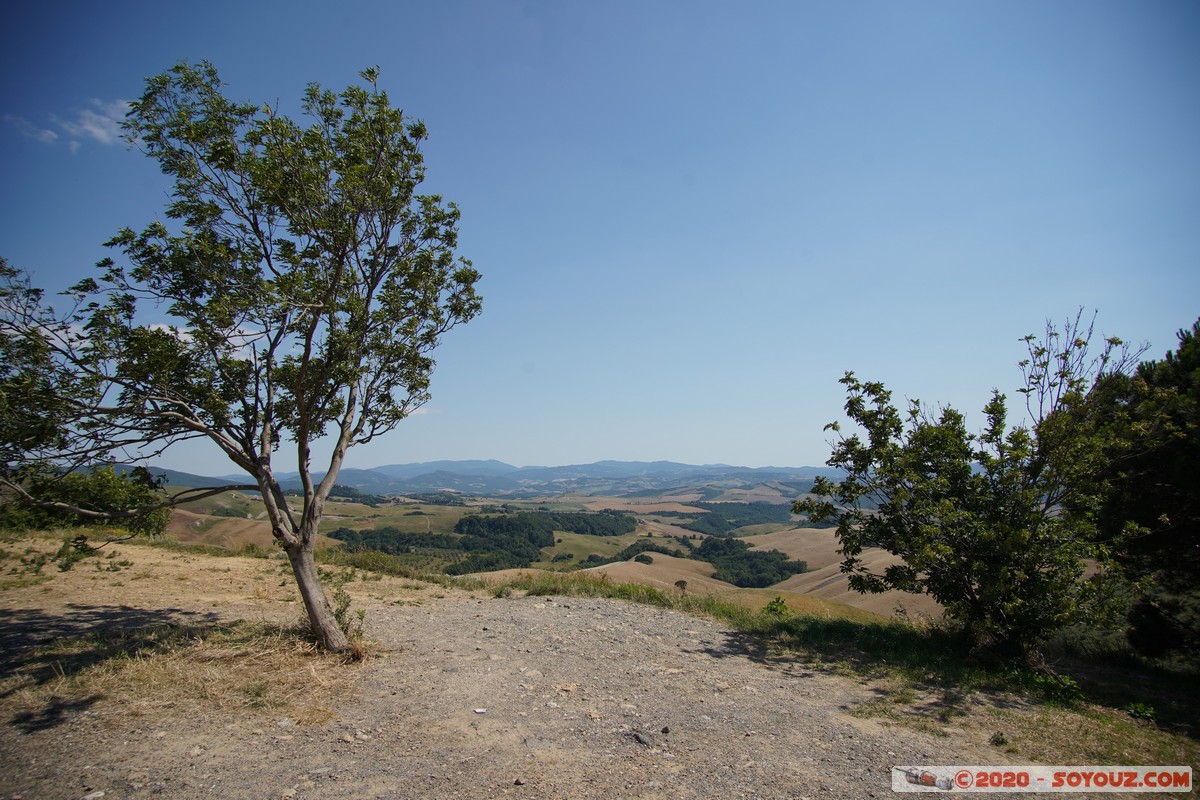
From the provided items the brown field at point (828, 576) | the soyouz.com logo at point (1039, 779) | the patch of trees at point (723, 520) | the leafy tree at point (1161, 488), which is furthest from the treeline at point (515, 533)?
the soyouz.com logo at point (1039, 779)

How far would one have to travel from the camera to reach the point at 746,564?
8812 cm

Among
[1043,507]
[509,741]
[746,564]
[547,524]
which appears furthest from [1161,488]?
[547,524]

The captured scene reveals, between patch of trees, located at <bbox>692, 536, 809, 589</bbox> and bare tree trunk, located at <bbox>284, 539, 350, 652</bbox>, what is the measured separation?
64564mm

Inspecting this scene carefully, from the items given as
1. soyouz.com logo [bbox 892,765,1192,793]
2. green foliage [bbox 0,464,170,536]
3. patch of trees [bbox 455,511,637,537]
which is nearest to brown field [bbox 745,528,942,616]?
soyouz.com logo [bbox 892,765,1192,793]

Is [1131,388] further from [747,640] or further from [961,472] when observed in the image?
[747,640]

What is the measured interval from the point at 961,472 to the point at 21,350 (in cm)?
1685

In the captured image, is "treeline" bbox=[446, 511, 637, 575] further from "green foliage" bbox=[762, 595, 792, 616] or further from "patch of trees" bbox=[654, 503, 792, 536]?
"green foliage" bbox=[762, 595, 792, 616]

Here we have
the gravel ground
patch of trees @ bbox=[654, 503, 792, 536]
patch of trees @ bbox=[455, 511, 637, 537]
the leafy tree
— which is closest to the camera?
the gravel ground

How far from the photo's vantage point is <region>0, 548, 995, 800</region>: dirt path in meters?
5.53

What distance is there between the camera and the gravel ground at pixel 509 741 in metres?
5.52

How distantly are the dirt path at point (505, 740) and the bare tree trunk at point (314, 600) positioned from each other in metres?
0.81

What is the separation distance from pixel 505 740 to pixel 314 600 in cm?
447

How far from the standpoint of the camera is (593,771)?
5.96 m

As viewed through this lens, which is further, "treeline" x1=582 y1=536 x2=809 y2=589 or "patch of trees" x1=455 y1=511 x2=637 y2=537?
"patch of trees" x1=455 y1=511 x2=637 y2=537
